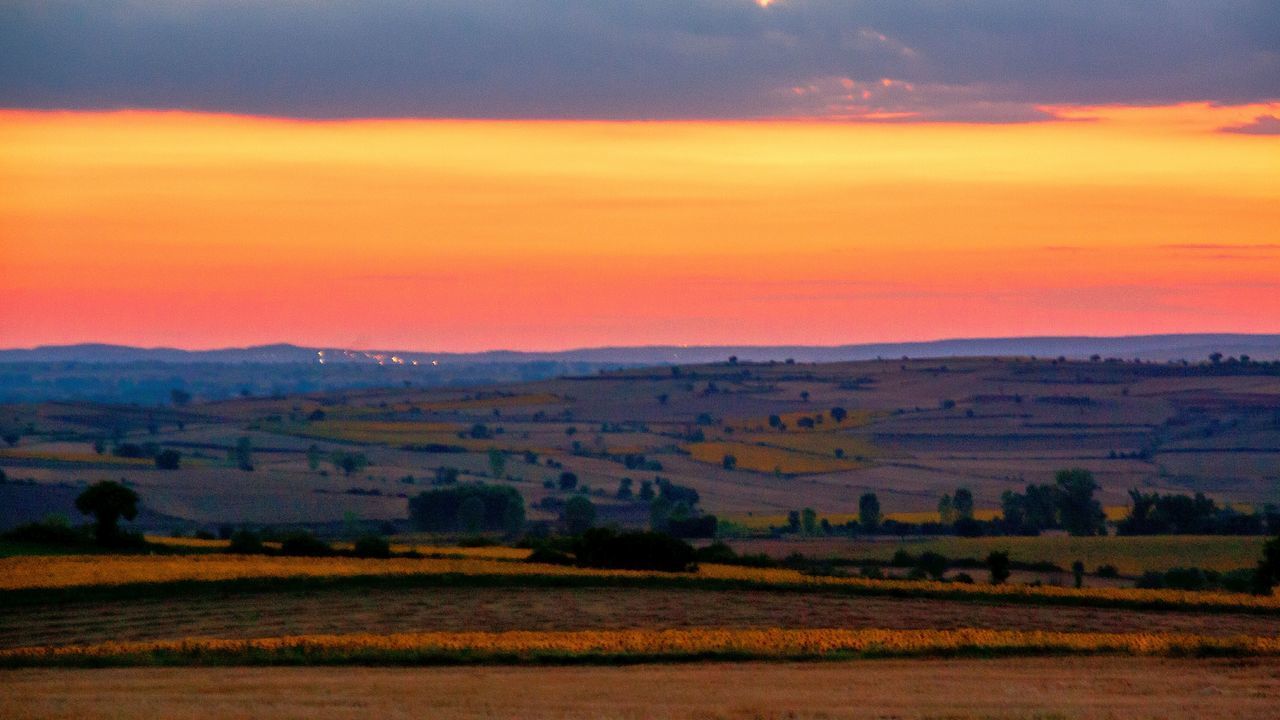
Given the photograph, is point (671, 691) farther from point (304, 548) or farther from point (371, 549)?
point (304, 548)

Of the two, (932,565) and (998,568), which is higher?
(998,568)

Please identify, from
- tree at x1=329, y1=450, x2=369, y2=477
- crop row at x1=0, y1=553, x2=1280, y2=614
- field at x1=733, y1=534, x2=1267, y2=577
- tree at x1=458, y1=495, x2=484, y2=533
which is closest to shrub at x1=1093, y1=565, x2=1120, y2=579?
field at x1=733, y1=534, x2=1267, y2=577

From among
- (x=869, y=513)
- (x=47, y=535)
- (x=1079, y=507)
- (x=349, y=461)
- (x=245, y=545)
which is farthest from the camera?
(x=349, y=461)

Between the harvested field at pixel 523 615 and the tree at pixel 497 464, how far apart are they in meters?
105

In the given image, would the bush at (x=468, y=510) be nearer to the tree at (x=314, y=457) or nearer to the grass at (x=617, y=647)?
the tree at (x=314, y=457)

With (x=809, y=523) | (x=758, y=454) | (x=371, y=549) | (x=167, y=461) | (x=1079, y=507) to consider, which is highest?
(x=758, y=454)

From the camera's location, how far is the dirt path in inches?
1095

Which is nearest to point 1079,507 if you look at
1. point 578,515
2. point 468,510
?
point 578,515

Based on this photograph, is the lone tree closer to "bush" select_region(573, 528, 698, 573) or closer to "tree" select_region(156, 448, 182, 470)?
"bush" select_region(573, 528, 698, 573)

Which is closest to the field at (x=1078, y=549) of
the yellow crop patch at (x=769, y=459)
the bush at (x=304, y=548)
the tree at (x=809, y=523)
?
the tree at (x=809, y=523)

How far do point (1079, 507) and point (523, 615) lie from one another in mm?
80978

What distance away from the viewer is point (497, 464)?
154 metres

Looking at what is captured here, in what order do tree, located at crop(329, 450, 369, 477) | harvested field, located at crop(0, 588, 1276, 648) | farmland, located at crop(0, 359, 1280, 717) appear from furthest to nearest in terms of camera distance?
tree, located at crop(329, 450, 369, 477) → harvested field, located at crop(0, 588, 1276, 648) → farmland, located at crop(0, 359, 1280, 717)

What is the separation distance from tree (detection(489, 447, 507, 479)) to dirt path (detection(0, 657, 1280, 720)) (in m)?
119
